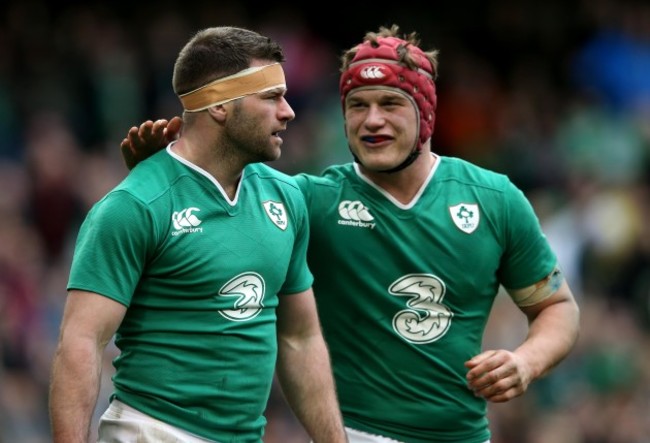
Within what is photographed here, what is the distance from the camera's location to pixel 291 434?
11.1 m

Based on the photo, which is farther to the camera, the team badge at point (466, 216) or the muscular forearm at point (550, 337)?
the team badge at point (466, 216)

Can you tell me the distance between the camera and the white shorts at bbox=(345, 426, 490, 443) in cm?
647

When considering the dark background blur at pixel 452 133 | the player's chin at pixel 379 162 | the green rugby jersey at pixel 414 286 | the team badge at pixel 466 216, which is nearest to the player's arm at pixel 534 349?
the green rugby jersey at pixel 414 286

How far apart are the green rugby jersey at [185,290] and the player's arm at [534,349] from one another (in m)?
0.88

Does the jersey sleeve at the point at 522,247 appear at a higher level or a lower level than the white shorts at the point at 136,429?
higher

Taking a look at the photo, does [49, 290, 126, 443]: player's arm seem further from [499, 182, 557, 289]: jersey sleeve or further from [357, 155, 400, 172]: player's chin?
[499, 182, 557, 289]: jersey sleeve

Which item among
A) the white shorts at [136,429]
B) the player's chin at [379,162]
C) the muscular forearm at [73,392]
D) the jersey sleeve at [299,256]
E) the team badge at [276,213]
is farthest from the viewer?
the player's chin at [379,162]

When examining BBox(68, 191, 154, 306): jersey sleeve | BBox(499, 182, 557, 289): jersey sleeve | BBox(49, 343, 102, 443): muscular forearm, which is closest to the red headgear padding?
BBox(499, 182, 557, 289): jersey sleeve

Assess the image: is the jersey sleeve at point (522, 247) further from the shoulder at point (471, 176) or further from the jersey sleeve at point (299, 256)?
the jersey sleeve at point (299, 256)

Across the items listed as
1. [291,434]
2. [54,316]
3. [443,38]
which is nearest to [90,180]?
[54,316]

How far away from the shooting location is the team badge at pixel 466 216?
21.6 ft

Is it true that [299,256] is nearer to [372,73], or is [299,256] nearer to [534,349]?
[372,73]

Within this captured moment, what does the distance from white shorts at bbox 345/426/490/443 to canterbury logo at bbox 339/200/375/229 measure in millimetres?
875

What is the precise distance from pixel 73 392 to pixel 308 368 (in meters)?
1.20
